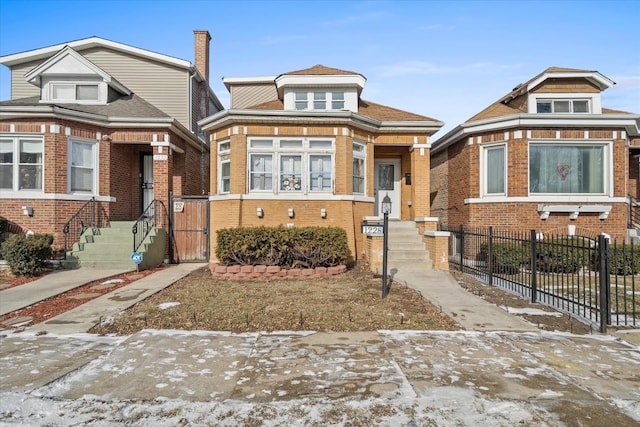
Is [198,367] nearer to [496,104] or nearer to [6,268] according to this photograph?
[6,268]

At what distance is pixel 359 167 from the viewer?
488 inches

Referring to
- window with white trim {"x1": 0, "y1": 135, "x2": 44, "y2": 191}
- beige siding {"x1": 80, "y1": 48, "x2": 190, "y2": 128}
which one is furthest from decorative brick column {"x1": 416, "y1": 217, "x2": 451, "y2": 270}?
beige siding {"x1": 80, "y1": 48, "x2": 190, "y2": 128}

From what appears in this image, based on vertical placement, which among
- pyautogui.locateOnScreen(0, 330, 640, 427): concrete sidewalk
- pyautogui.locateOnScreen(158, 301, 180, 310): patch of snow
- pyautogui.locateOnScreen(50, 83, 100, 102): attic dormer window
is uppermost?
pyautogui.locateOnScreen(50, 83, 100, 102): attic dormer window

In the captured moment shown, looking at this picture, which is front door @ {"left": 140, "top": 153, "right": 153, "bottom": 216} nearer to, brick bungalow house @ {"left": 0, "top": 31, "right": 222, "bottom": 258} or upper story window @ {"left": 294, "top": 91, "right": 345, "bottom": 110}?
brick bungalow house @ {"left": 0, "top": 31, "right": 222, "bottom": 258}

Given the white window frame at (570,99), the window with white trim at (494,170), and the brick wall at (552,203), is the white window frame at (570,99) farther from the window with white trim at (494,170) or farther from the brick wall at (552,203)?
the window with white trim at (494,170)

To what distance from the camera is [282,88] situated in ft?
43.7

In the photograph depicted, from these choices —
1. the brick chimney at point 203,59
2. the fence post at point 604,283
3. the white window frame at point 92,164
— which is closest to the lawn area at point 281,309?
the fence post at point 604,283

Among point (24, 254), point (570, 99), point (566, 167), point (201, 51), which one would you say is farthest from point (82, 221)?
point (570, 99)

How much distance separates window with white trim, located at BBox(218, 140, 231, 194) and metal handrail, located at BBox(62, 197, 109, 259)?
4233 millimetres

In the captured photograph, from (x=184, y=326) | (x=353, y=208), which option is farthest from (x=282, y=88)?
(x=184, y=326)

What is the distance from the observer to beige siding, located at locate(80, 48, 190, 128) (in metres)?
16.9

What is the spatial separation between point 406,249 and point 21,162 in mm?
12448

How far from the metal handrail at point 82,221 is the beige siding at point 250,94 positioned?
971 centimetres

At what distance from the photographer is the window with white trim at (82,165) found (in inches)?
472
